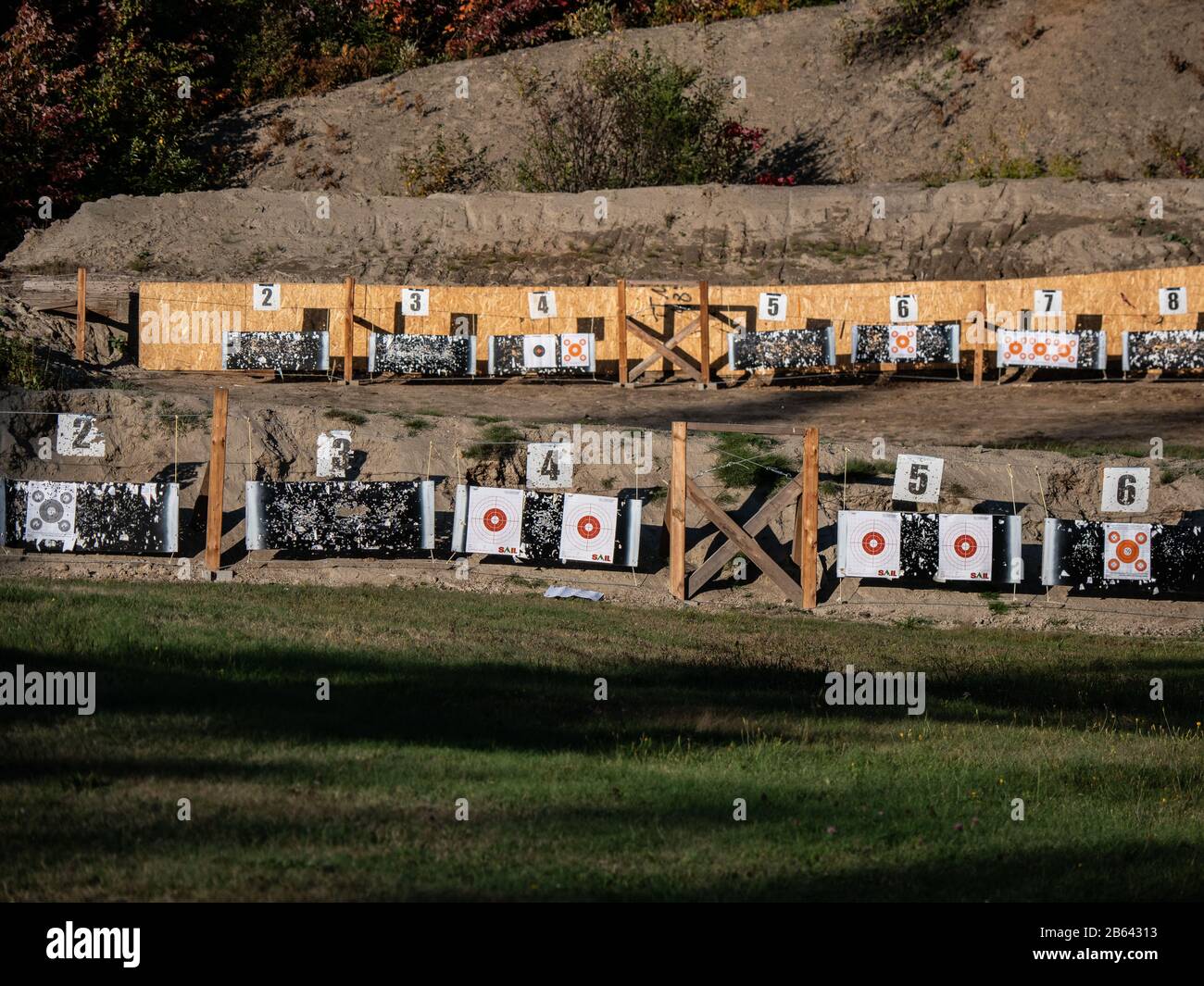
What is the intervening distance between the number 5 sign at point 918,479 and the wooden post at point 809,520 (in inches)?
82.1

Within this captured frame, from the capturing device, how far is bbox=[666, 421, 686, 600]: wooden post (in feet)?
59.0

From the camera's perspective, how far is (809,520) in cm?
1789

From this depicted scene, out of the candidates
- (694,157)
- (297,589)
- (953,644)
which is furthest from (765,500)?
(694,157)

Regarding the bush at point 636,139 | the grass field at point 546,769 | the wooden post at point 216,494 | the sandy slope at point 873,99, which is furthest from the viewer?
the sandy slope at point 873,99

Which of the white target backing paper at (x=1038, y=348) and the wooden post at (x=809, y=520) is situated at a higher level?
the white target backing paper at (x=1038, y=348)

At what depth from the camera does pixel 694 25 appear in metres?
44.1

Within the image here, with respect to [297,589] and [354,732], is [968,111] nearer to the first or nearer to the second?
[297,589]

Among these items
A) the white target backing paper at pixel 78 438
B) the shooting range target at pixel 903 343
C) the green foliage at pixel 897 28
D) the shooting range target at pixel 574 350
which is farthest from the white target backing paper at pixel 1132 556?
the green foliage at pixel 897 28

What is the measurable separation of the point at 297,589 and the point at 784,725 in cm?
782

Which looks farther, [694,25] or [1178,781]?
[694,25]

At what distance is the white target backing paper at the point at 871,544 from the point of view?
18.1 metres

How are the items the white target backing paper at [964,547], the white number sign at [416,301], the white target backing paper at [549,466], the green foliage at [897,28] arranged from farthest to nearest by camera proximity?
the green foliage at [897,28]
the white number sign at [416,301]
the white target backing paper at [549,466]
the white target backing paper at [964,547]

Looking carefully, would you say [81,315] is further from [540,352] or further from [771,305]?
[771,305]

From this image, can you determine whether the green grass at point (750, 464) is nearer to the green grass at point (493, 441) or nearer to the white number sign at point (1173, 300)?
the green grass at point (493, 441)
